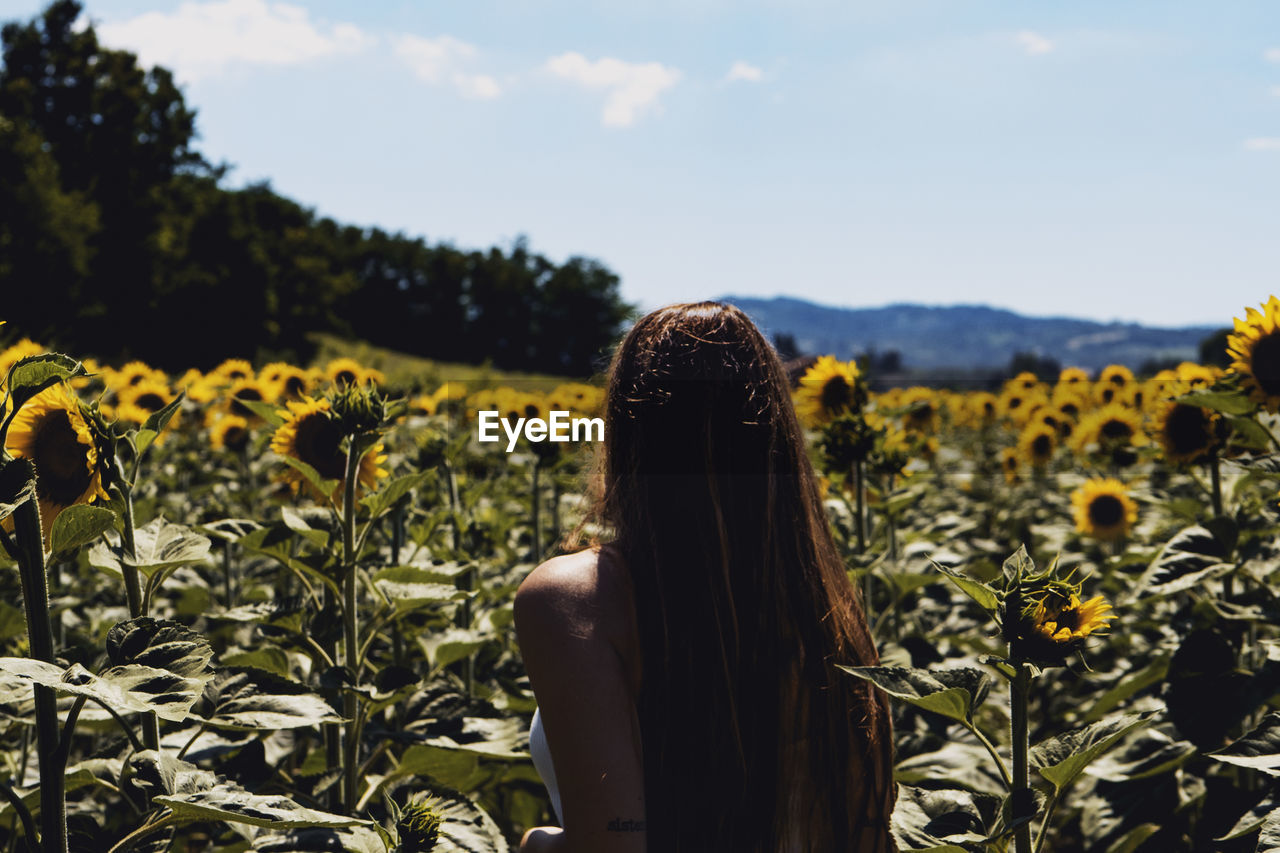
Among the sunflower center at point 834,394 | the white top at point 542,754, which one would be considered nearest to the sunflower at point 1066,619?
the white top at point 542,754

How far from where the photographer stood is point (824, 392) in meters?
4.68

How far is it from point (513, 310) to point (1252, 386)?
77743 millimetres

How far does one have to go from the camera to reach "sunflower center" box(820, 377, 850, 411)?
4.60 metres

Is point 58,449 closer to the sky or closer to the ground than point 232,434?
closer to the sky

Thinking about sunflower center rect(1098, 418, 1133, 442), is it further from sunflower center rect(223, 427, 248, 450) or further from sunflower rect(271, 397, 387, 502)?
sunflower center rect(223, 427, 248, 450)

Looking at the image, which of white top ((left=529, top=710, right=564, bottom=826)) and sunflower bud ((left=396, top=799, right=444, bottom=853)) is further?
white top ((left=529, top=710, right=564, bottom=826))

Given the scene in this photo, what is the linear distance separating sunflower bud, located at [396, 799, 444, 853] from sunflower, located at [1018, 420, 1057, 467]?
22.0 ft

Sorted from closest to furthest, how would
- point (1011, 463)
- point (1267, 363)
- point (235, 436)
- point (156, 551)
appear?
point (156, 551) → point (1267, 363) → point (235, 436) → point (1011, 463)

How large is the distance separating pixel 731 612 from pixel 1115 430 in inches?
216

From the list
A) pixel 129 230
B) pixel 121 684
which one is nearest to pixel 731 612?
pixel 121 684

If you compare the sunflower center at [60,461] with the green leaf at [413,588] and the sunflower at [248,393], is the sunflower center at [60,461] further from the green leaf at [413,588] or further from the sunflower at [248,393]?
the sunflower at [248,393]

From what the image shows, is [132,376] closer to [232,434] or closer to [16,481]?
[232,434]

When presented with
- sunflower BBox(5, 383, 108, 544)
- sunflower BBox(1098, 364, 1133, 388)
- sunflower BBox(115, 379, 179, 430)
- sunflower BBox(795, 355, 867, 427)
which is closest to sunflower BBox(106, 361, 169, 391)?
sunflower BBox(115, 379, 179, 430)

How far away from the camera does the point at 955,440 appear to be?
14266mm
